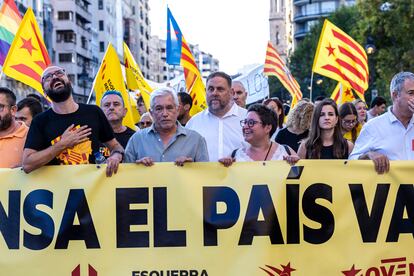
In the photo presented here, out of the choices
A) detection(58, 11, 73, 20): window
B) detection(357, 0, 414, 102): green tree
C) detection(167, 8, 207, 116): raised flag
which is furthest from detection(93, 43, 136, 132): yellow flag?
detection(58, 11, 73, 20): window

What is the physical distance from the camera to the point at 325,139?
23.6ft

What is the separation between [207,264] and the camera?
5.60m

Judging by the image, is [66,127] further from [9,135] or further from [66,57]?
[66,57]

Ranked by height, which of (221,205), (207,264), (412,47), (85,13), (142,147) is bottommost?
(207,264)

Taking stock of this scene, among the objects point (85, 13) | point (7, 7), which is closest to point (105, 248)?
point (7, 7)

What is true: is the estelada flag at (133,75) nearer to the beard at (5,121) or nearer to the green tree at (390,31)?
the beard at (5,121)

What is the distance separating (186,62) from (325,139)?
251 inches

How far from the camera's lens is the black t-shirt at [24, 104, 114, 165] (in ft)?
18.8

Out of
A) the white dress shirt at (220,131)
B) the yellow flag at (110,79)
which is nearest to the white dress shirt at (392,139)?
the white dress shirt at (220,131)

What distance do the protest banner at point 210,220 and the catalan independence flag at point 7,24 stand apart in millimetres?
4747

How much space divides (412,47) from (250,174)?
1270 inches

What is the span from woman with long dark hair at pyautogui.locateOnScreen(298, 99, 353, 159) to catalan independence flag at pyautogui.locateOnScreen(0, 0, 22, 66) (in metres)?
4.63

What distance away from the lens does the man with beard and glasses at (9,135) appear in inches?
252

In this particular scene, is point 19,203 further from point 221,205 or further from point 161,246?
point 221,205
